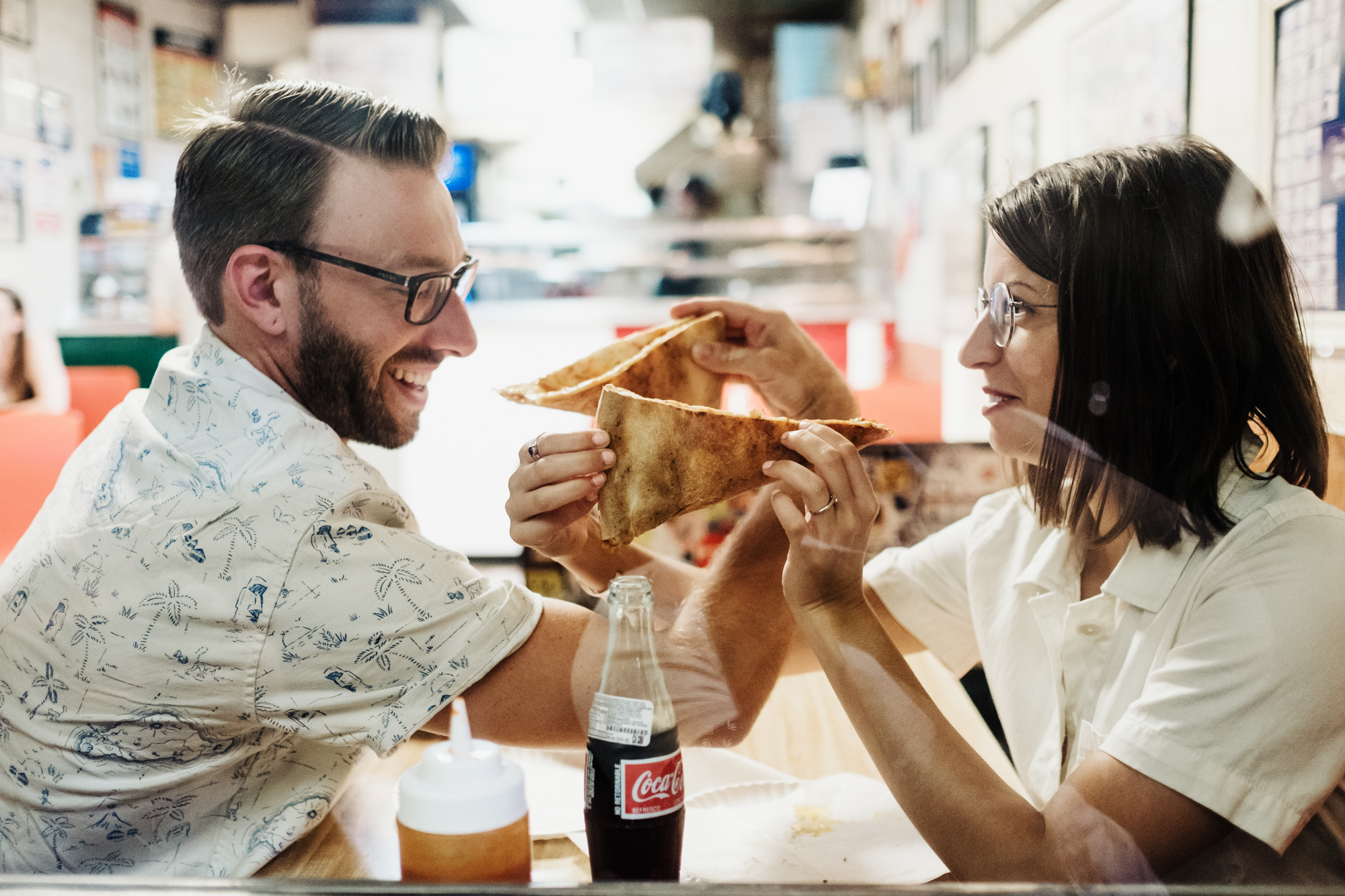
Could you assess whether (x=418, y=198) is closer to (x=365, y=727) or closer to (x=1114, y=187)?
(x=365, y=727)

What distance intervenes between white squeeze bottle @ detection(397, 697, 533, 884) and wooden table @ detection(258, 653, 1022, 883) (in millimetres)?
53

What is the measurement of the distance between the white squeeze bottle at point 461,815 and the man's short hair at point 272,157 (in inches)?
24.9

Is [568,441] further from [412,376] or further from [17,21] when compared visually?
[17,21]

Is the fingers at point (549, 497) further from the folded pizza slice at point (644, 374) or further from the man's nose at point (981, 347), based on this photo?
the man's nose at point (981, 347)

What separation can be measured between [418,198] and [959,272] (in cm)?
118

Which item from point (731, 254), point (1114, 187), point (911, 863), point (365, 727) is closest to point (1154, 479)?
point (1114, 187)

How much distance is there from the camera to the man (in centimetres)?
90

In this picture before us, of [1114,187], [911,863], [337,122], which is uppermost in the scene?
[337,122]

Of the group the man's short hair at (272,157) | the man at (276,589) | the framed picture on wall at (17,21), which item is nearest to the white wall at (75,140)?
the framed picture on wall at (17,21)

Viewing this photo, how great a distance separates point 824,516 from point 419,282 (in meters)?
0.56

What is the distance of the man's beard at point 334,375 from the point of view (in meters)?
1.08

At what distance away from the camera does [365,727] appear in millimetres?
903

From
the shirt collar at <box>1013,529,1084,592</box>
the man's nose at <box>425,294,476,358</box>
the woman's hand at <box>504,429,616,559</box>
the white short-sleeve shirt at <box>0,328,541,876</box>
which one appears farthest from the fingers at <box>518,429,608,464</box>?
the shirt collar at <box>1013,529,1084,592</box>

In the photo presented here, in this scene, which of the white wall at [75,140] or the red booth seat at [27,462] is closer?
the red booth seat at [27,462]
